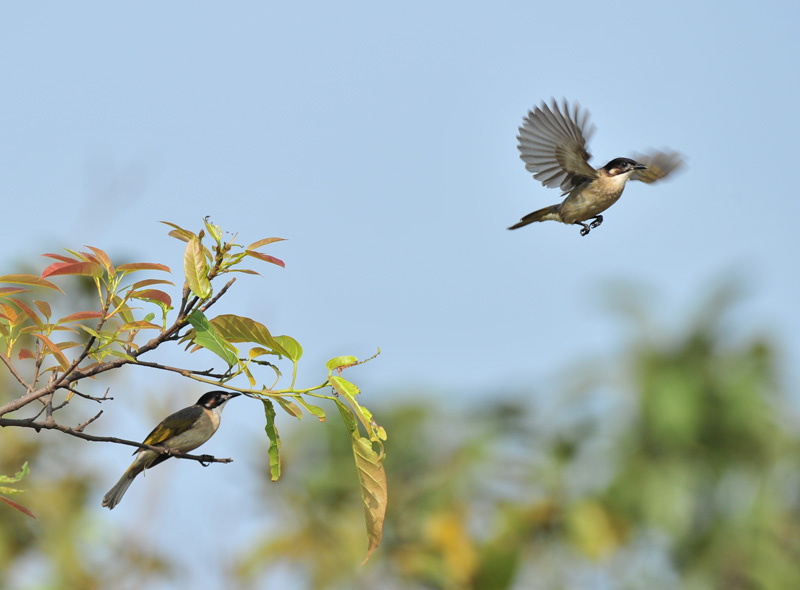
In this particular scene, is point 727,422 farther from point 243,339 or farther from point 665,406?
point 243,339

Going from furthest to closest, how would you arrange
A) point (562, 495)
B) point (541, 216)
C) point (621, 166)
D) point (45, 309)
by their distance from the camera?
1. point (562, 495)
2. point (541, 216)
3. point (621, 166)
4. point (45, 309)

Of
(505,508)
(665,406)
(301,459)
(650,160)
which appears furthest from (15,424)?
(665,406)

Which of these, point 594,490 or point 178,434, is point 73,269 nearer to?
point 178,434

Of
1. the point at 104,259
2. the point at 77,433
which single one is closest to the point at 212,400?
the point at 104,259

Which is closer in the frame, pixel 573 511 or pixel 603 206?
pixel 603 206

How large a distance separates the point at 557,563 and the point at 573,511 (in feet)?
3.76

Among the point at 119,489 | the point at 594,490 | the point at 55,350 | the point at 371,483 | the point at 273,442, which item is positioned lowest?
the point at 594,490

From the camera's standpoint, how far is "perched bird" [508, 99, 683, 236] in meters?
4.70

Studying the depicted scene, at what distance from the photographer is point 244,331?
289 centimetres

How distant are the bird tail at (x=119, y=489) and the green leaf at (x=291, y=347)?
1185mm

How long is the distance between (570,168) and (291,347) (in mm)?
2501

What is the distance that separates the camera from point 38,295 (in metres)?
9.24

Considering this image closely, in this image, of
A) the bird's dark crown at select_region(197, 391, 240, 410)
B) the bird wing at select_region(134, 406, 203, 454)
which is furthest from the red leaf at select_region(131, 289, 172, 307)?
the bird's dark crown at select_region(197, 391, 240, 410)

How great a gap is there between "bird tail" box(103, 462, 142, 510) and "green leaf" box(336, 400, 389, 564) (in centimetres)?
120
